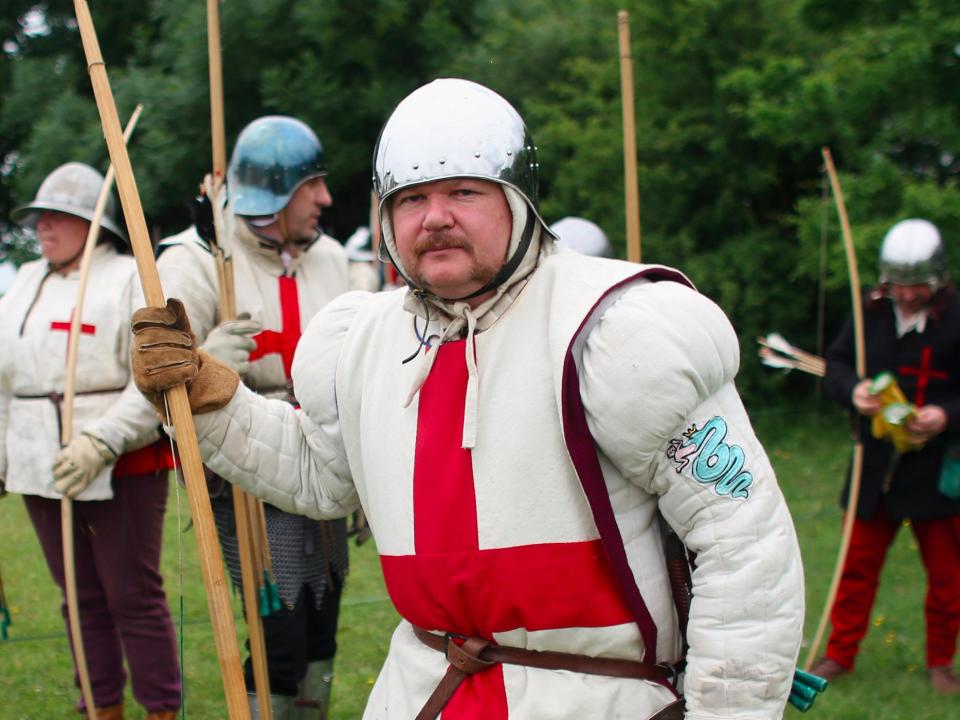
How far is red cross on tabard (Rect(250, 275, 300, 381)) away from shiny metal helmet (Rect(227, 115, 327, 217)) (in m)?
0.25

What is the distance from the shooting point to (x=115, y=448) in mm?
4070

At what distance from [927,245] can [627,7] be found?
7710 mm

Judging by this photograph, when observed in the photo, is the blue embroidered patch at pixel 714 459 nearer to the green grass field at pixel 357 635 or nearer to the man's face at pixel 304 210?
the man's face at pixel 304 210

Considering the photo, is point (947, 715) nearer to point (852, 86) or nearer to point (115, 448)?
point (115, 448)

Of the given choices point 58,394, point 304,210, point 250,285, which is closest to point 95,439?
point 58,394

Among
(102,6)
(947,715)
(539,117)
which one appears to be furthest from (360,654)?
(102,6)

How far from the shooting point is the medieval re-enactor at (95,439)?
4.20 m

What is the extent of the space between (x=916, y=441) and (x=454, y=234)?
3.20 m

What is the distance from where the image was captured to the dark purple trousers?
4285 mm

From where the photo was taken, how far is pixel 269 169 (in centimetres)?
391

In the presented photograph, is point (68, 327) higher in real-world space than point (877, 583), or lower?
higher

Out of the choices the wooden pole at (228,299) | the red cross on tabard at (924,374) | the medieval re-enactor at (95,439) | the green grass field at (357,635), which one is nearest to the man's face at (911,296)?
the red cross on tabard at (924,374)

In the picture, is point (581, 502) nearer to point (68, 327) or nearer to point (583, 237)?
point (68, 327)

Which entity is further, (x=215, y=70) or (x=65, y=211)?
(x=65, y=211)
